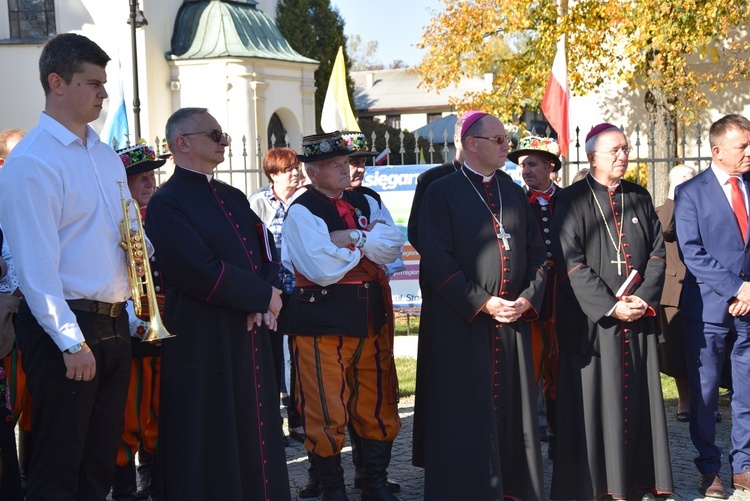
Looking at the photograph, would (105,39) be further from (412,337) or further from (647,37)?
(412,337)

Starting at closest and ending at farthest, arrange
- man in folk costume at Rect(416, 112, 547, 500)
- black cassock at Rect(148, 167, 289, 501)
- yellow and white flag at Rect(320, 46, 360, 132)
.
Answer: black cassock at Rect(148, 167, 289, 501), man in folk costume at Rect(416, 112, 547, 500), yellow and white flag at Rect(320, 46, 360, 132)

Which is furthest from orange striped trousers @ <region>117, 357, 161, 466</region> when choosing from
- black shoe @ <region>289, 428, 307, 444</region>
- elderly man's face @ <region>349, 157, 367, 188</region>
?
elderly man's face @ <region>349, 157, 367, 188</region>

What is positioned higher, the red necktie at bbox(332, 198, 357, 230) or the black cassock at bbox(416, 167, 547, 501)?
the red necktie at bbox(332, 198, 357, 230)

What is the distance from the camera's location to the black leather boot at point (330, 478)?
16.9 feet

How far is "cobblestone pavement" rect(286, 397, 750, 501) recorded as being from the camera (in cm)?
544

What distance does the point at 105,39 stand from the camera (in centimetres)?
2317

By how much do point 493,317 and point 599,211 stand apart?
0.96 meters

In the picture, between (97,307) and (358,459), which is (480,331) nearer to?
(358,459)

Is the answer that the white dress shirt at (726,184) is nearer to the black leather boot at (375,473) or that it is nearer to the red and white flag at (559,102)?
the black leather boot at (375,473)

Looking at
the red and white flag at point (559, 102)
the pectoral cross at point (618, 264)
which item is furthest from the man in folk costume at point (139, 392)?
the red and white flag at point (559, 102)

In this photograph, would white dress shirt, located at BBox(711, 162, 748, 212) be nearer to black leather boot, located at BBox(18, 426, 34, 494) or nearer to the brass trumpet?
the brass trumpet

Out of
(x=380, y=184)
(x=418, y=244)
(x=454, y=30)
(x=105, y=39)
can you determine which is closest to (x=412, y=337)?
(x=380, y=184)

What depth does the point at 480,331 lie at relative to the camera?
4.91 metres

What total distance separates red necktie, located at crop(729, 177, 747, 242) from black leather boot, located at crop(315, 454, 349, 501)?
2.64 meters
